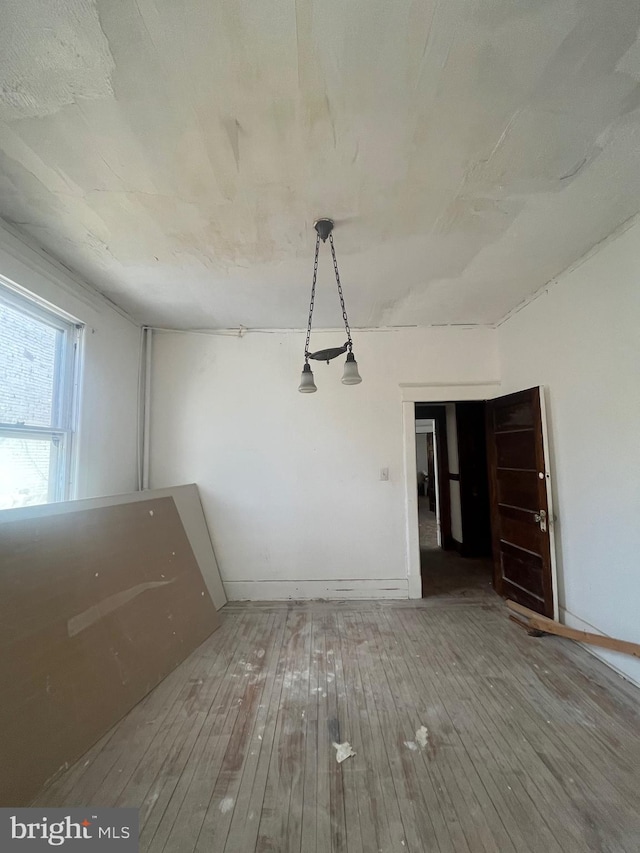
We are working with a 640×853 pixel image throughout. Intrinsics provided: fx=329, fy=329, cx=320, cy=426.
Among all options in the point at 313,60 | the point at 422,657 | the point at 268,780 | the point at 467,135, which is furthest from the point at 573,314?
the point at 268,780

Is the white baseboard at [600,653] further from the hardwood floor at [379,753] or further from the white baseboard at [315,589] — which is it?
the white baseboard at [315,589]

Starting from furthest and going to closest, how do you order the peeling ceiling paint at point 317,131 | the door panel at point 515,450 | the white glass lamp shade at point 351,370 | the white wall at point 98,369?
the door panel at point 515,450, the white wall at point 98,369, the white glass lamp shade at point 351,370, the peeling ceiling paint at point 317,131

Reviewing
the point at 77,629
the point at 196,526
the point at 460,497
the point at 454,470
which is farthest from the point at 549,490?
the point at 77,629

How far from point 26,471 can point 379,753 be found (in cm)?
277

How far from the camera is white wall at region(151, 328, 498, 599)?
3.53 metres

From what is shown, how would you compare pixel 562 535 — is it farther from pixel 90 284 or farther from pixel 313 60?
pixel 90 284

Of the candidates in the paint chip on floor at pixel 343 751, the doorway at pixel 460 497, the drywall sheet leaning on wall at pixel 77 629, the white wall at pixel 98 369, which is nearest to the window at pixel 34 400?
the white wall at pixel 98 369

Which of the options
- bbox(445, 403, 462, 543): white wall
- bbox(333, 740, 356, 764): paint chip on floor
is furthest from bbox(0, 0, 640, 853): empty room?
bbox(445, 403, 462, 543): white wall

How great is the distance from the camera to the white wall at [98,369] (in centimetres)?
219

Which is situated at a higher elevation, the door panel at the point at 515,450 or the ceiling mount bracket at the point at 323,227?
the ceiling mount bracket at the point at 323,227

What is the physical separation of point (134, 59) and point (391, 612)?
12.9 ft

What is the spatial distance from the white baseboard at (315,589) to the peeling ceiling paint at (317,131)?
3028 mm

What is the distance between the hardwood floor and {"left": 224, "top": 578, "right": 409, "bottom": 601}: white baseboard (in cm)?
84

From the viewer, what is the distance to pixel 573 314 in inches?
100
